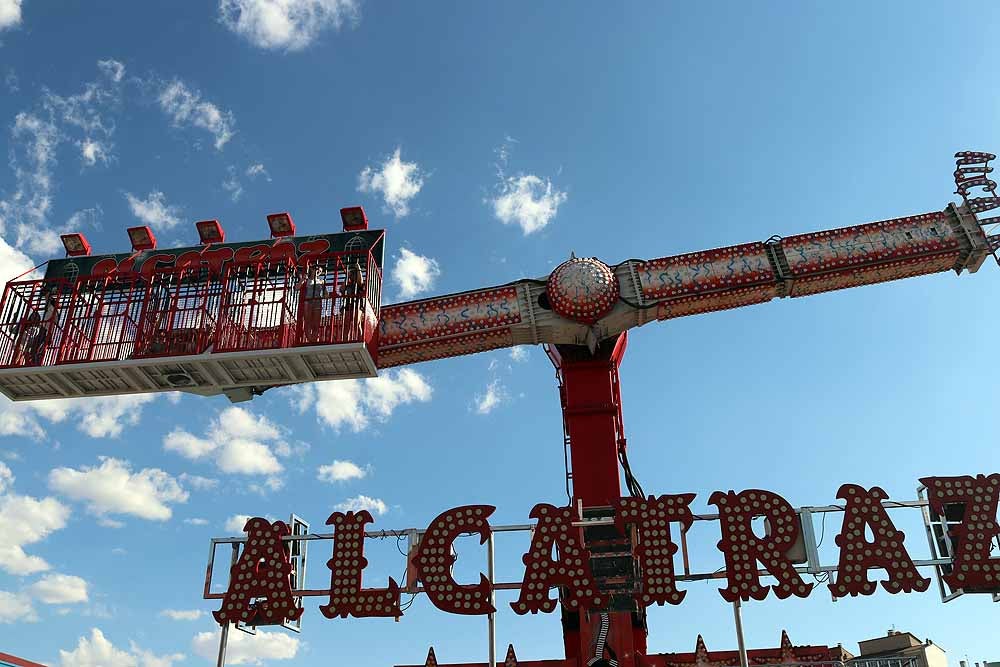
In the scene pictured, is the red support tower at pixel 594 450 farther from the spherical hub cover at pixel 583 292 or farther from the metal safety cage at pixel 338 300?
the metal safety cage at pixel 338 300

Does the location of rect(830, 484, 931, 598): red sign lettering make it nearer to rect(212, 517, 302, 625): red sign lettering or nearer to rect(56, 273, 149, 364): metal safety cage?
rect(212, 517, 302, 625): red sign lettering

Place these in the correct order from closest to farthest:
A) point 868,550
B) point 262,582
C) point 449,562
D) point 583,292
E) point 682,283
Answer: point 868,550 < point 449,562 < point 262,582 < point 583,292 < point 682,283

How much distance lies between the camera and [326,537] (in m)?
19.7

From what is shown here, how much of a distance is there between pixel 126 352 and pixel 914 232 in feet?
70.2

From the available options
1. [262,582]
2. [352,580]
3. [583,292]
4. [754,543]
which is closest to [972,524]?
[754,543]

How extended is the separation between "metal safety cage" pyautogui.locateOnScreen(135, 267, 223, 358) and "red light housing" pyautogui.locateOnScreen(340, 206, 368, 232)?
386 cm

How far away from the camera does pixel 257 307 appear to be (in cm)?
2361

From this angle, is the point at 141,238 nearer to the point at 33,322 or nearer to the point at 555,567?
the point at 33,322

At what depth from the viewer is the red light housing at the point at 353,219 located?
25.6 metres

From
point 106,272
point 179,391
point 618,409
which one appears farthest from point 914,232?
point 106,272

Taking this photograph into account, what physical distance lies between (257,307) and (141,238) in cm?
535

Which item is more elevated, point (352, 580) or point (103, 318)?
point (103, 318)

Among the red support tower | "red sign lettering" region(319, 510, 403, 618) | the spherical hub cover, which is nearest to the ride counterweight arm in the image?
the spherical hub cover

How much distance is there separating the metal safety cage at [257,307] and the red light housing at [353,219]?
232cm
